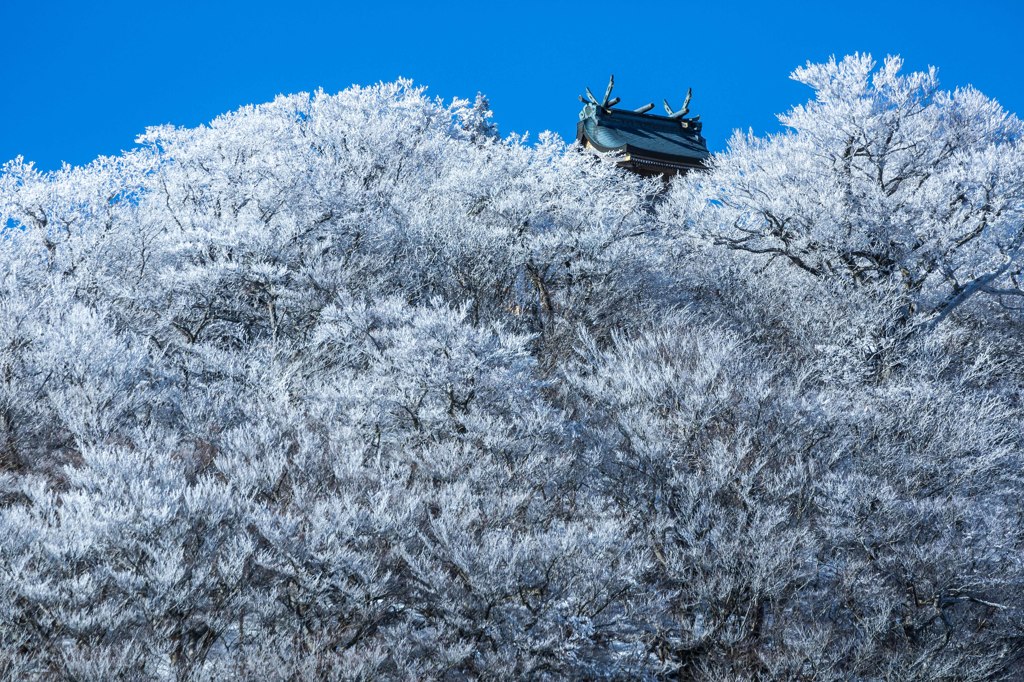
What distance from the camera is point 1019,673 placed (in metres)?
17.5

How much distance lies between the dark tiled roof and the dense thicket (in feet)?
53.3

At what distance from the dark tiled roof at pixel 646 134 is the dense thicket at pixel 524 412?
53.3 feet

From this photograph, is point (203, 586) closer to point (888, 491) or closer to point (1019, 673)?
point (888, 491)

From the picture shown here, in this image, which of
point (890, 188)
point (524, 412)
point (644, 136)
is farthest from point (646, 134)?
point (524, 412)

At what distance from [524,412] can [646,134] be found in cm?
3394

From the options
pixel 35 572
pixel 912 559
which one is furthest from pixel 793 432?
pixel 35 572

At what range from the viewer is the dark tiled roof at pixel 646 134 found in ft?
153

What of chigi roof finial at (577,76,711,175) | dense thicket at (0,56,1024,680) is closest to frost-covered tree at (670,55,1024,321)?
dense thicket at (0,56,1024,680)

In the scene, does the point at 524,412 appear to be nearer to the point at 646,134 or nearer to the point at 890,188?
the point at 890,188

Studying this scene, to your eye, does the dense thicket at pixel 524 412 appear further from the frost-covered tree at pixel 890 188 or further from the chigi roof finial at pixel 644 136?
the chigi roof finial at pixel 644 136

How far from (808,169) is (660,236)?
5.23 meters

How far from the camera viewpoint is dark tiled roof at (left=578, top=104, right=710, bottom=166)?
1833 inches

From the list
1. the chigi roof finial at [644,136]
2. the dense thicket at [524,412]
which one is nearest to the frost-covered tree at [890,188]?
the dense thicket at [524,412]

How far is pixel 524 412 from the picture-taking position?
18.3m
